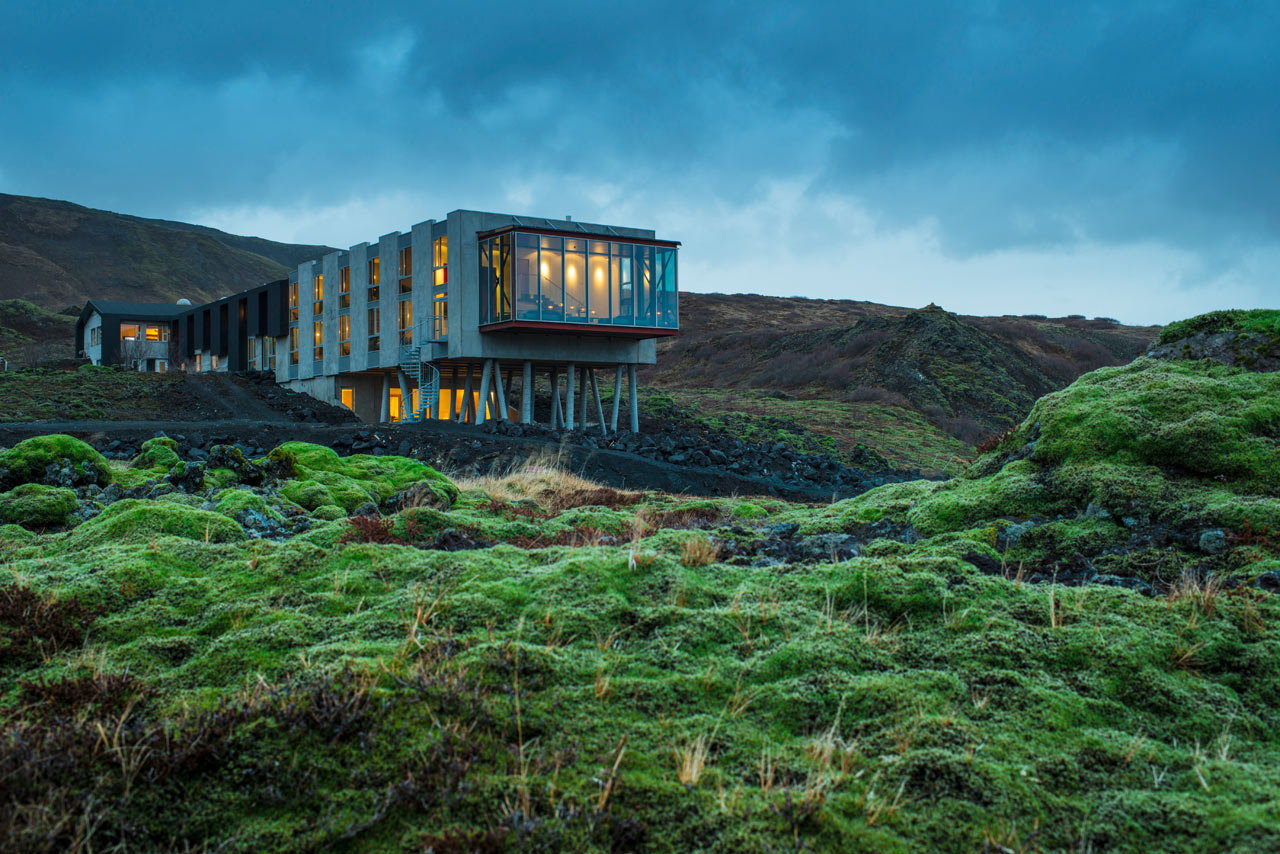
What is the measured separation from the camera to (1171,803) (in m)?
2.85

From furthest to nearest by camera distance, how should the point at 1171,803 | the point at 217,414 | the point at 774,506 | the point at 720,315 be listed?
1. the point at 720,315
2. the point at 217,414
3. the point at 774,506
4. the point at 1171,803

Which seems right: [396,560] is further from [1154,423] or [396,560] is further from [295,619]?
[1154,423]

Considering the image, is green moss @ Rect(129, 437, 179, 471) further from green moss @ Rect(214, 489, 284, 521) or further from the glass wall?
the glass wall

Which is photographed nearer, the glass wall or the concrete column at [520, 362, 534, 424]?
the glass wall

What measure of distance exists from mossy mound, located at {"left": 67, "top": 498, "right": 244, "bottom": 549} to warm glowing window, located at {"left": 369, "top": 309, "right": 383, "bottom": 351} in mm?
33811

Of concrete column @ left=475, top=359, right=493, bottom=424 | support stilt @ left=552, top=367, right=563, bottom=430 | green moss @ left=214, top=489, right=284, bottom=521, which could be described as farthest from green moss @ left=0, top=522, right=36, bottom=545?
support stilt @ left=552, top=367, right=563, bottom=430

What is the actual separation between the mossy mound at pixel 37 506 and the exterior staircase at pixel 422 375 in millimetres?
26944

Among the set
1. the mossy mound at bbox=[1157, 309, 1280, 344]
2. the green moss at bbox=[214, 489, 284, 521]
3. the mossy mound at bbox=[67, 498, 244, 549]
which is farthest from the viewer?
the mossy mound at bbox=[1157, 309, 1280, 344]

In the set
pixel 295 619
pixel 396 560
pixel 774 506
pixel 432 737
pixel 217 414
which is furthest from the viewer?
pixel 217 414

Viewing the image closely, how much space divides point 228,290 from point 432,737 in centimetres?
22078

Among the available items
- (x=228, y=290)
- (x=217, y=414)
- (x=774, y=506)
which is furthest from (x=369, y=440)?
(x=228, y=290)

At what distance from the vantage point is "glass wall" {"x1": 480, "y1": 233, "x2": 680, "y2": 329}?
32.8 meters

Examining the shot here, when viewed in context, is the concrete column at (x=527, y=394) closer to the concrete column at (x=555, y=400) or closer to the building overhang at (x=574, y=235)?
the concrete column at (x=555, y=400)

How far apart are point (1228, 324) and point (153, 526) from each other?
38.7 ft
